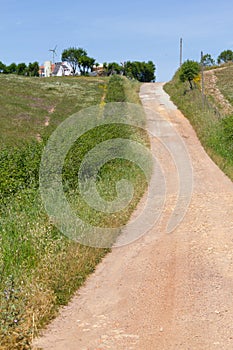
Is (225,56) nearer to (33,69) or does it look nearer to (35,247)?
(33,69)

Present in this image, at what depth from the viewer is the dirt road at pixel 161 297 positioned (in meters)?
5.38

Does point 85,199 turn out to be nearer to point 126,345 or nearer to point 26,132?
point 126,345

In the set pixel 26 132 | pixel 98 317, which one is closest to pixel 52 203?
pixel 98 317

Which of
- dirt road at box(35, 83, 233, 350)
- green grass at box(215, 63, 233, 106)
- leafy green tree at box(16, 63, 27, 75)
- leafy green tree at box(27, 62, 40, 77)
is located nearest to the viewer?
dirt road at box(35, 83, 233, 350)

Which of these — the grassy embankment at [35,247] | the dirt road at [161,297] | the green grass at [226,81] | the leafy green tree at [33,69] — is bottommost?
the dirt road at [161,297]

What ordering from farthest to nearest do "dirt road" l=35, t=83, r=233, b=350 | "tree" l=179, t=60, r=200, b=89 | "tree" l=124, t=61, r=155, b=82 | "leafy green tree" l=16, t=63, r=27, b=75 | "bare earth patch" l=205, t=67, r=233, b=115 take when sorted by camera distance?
"leafy green tree" l=16, t=63, r=27, b=75
"tree" l=124, t=61, r=155, b=82
"tree" l=179, t=60, r=200, b=89
"bare earth patch" l=205, t=67, r=233, b=115
"dirt road" l=35, t=83, r=233, b=350

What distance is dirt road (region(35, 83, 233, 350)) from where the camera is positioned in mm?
→ 5379

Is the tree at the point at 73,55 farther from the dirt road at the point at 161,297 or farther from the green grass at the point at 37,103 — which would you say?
the dirt road at the point at 161,297

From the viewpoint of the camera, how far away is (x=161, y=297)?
21.4ft

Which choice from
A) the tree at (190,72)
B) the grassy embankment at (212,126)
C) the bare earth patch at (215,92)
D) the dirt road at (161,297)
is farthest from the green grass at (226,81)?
the dirt road at (161,297)

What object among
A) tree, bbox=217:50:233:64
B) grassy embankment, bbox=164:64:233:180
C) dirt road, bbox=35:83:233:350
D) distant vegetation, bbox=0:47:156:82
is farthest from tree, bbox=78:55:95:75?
dirt road, bbox=35:83:233:350

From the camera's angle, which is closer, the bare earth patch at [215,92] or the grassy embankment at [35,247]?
the grassy embankment at [35,247]

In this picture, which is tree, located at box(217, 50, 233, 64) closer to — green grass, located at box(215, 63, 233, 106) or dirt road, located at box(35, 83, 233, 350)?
green grass, located at box(215, 63, 233, 106)

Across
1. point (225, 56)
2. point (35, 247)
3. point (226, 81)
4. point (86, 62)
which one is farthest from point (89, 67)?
point (35, 247)
